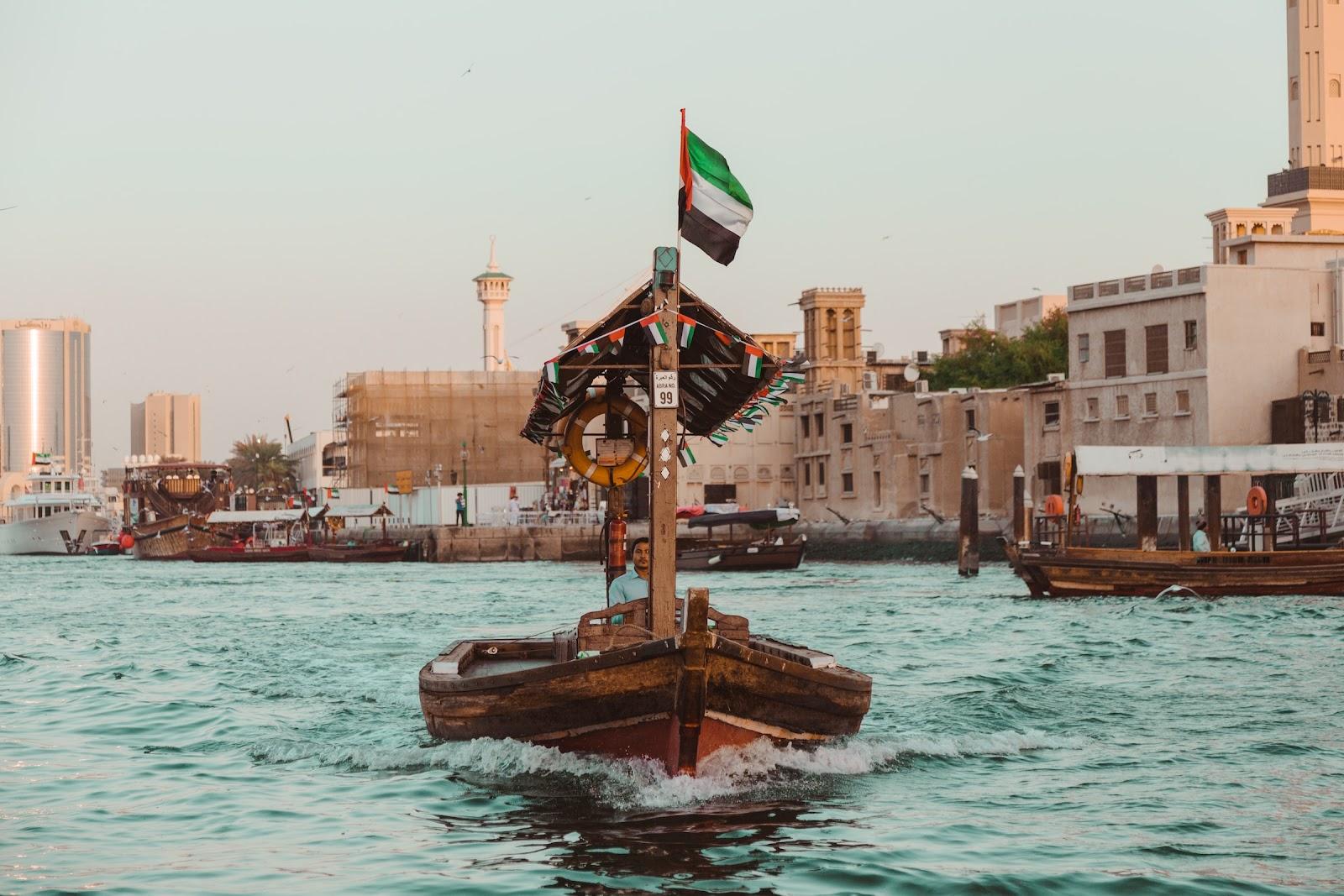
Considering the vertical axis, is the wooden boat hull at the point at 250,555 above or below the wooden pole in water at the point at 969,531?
below

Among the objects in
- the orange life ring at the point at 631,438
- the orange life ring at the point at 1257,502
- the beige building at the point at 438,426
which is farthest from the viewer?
the beige building at the point at 438,426

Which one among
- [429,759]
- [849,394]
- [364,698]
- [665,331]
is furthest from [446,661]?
[849,394]

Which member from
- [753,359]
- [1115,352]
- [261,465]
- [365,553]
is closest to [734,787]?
[753,359]

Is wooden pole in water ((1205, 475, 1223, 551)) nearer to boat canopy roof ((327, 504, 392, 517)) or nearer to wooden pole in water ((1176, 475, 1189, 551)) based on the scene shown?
wooden pole in water ((1176, 475, 1189, 551))

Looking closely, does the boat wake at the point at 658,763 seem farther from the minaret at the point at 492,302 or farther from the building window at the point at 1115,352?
the minaret at the point at 492,302

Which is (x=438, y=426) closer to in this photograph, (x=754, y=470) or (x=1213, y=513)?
(x=754, y=470)

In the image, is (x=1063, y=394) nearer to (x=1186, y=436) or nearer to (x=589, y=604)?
(x=1186, y=436)

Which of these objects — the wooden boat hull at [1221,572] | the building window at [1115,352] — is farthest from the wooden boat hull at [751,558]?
the wooden boat hull at [1221,572]

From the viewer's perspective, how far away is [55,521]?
108250 millimetres

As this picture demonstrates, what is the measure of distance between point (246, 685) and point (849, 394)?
185ft

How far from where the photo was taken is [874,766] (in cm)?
1388

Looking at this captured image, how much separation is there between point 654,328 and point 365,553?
65363mm

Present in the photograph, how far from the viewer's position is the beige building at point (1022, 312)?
292ft

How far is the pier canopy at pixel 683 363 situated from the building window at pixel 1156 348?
39.6 meters
